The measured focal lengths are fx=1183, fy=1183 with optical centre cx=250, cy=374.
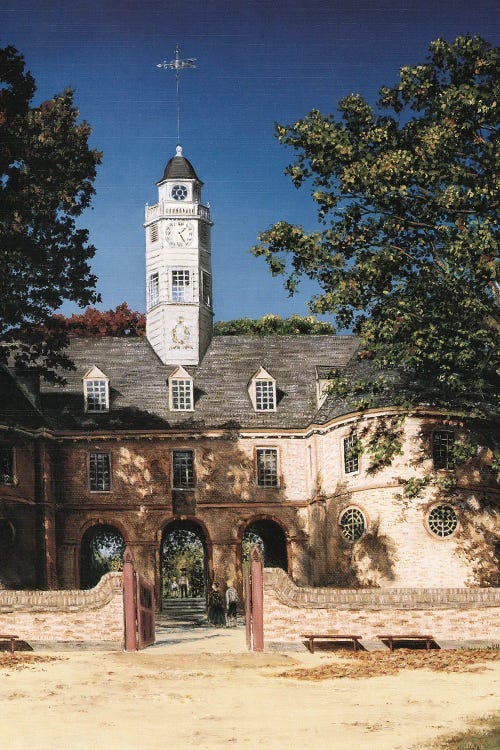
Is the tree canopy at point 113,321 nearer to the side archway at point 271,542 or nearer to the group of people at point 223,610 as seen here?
the side archway at point 271,542

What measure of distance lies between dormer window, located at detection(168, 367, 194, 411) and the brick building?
0.07m

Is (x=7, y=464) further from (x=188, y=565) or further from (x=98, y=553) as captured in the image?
(x=188, y=565)

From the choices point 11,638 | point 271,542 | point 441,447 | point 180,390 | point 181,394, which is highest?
point 180,390

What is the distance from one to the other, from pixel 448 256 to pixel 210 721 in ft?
52.1

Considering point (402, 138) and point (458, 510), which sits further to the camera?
point (458, 510)

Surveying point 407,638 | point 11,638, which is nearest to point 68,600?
point 11,638

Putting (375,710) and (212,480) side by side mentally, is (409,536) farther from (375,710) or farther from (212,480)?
(375,710)

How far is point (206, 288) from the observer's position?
174 feet

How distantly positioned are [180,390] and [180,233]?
24.1ft

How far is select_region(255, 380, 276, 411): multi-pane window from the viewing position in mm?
49469

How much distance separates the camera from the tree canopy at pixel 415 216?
30703 millimetres

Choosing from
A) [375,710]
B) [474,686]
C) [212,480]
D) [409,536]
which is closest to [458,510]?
[409,536]

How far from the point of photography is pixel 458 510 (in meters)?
41.8

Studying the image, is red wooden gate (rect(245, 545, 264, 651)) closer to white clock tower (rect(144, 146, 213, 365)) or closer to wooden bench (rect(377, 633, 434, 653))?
wooden bench (rect(377, 633, 434, 653))
